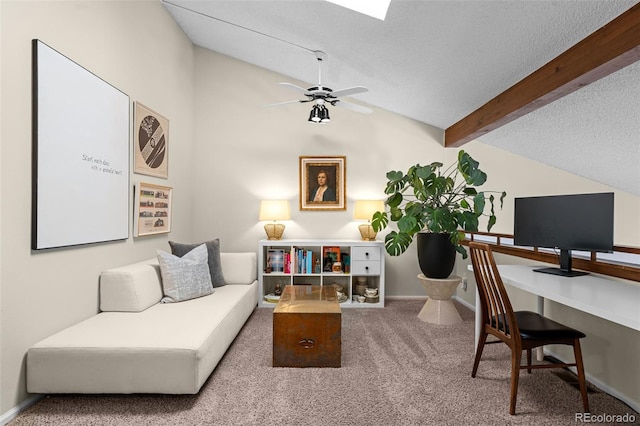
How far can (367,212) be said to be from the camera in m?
4.39

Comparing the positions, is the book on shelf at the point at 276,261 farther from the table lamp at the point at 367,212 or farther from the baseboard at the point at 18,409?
the baseboard at the point at 18,409

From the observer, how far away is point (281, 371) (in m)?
2.50

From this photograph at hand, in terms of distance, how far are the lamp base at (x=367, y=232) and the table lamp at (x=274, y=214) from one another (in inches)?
36.2

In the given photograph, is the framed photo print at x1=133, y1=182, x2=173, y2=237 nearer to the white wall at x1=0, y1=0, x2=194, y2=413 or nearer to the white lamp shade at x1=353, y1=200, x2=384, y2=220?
the white wall at x1=0, y1=0, x2=194, y2=413

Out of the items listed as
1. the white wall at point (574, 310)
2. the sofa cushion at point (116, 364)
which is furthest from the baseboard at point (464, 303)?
the sofa cushion at point (116, 364)

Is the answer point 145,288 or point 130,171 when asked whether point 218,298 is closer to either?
point 145,288

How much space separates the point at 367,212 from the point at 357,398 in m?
2.53

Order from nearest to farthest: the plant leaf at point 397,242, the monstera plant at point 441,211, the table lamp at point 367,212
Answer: the monstera plant at point 441,211
the plant leaf at point 397,242
the table lamp at point 367,212

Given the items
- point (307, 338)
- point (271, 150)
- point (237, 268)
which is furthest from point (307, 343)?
point (271, 150)

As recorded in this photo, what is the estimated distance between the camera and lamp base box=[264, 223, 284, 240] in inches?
175

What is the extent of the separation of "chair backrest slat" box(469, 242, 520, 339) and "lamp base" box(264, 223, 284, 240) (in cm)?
258

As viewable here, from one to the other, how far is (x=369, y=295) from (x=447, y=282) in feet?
3.42

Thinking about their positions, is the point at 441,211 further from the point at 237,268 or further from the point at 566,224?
the point at 237,268

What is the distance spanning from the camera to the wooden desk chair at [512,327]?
1.96 meters
